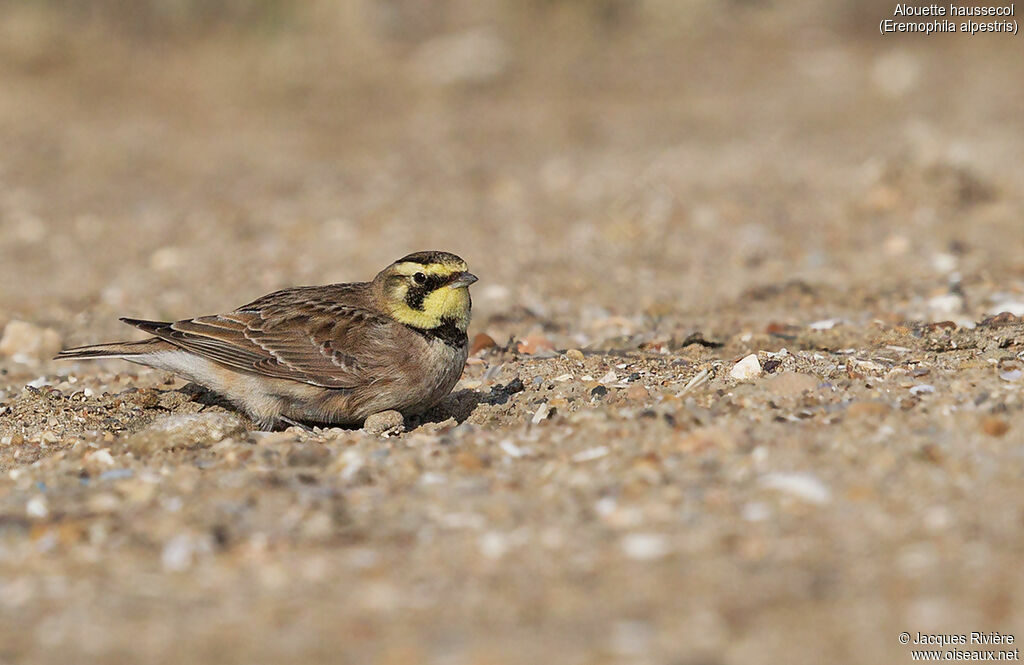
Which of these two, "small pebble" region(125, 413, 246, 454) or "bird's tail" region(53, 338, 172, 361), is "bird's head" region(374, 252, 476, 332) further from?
"bird's tail" region(53, 338, 172, 361)

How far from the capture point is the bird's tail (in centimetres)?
623

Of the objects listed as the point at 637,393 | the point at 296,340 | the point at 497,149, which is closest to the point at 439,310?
the point at 296,340

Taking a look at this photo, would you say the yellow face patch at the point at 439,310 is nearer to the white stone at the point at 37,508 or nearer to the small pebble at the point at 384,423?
the small pebble at the point at 384,423

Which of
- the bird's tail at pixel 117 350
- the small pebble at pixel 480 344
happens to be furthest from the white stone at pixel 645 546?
the small pebble at pixel 480 344

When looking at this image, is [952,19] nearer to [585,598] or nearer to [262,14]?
[262,14]

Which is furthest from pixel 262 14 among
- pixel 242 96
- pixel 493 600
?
pixel 493 600

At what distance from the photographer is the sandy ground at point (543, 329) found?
3.79m

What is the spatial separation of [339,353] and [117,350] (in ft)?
3.65

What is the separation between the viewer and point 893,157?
40.4ft

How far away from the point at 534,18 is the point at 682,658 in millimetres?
16805

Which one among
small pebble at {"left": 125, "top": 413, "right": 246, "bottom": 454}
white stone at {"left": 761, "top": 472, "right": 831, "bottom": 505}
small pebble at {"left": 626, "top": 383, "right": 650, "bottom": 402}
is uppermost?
small pebble at {"left": 125, "top": 413, "right": 246, "bottom": 454}

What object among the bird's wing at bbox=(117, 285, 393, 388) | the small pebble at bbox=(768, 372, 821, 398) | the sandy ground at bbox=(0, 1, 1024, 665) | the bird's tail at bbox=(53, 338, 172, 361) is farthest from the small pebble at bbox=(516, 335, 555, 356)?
the bird's tail at bbox=(53, 338, 172, 361)

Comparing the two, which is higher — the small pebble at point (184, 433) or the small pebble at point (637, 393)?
the small pebble at point (184, 433)

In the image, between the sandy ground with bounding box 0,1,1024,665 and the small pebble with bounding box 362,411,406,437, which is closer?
the sandy ground with bounding box 0,1,1024,665
